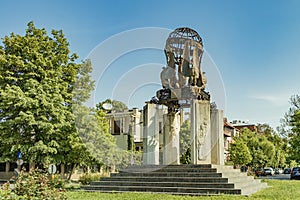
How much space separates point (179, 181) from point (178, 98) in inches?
191

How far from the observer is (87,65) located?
92.0ft

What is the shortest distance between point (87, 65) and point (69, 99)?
401 cm

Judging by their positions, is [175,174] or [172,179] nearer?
[172,179]

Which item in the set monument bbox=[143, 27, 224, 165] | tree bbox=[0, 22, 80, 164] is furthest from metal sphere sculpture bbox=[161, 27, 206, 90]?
tree bbox=[0, 22, 80, 164]

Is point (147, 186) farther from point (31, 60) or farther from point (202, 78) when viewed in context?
point (31, 60)

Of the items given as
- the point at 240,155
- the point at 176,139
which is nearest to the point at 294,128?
the point at 240,155

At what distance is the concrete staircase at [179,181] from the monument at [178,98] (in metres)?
1.67

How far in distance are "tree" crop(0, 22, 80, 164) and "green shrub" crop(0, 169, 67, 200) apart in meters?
13.8

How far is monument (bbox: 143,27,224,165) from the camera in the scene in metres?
16.6

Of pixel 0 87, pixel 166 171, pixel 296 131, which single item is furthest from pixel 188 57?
pixel 296 131

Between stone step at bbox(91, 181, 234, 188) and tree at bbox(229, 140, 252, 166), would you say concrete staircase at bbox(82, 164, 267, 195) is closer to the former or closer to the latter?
stone step at bbox(91, 181, 234, 188)

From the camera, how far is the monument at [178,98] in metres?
16.6

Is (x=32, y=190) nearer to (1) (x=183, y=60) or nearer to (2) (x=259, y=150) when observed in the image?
(1) (x=183, y=60)

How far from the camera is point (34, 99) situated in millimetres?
22531
